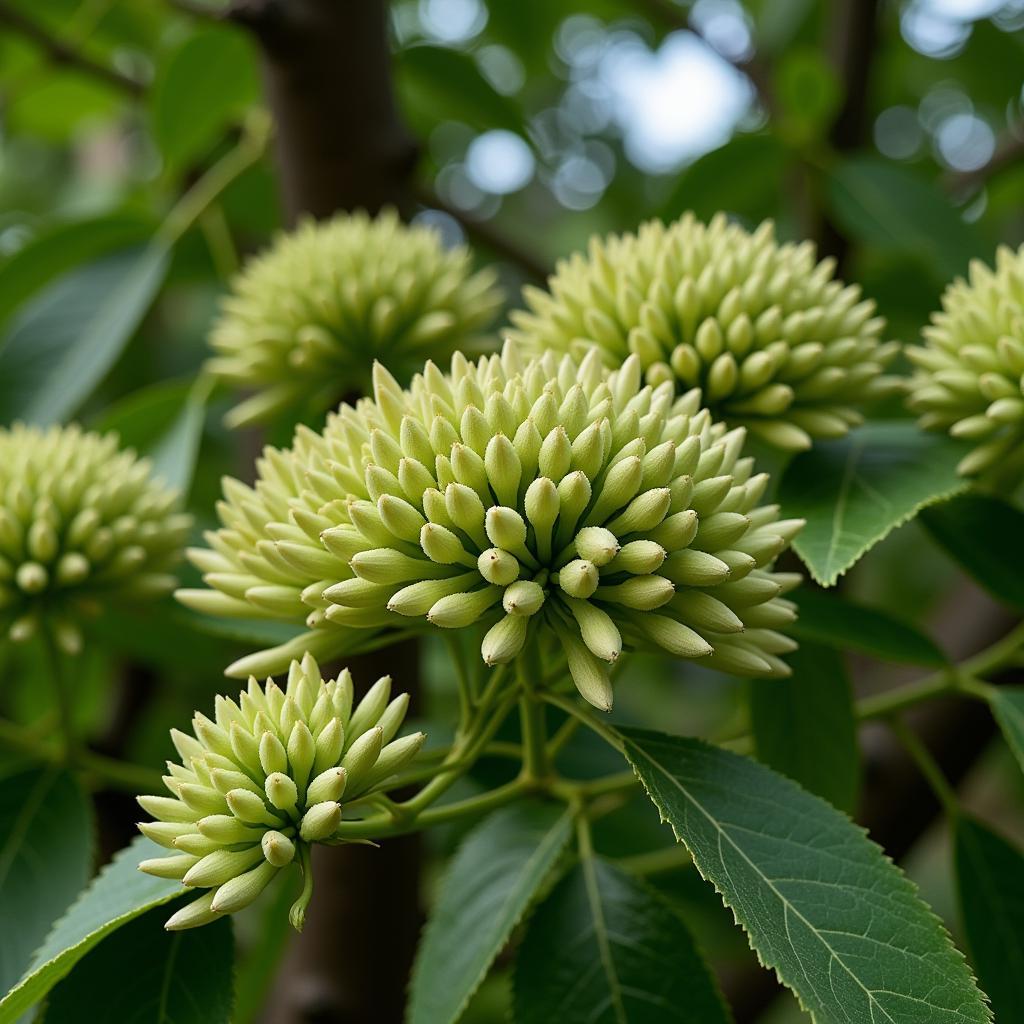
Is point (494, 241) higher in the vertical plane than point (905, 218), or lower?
higher

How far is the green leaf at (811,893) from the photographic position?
0.67 meters

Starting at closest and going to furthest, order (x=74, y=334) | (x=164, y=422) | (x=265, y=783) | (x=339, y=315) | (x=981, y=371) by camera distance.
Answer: (x=265, y=783) → (x=981, y=371) → (x=339, y=315) → (x=164, y=422) → (x=74, y=334)

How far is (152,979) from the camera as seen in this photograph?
82cm

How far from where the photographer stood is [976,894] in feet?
3.41

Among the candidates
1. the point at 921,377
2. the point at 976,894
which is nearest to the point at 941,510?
the point at 921,377

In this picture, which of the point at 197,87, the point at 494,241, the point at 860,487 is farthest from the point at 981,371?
the point at 197,87

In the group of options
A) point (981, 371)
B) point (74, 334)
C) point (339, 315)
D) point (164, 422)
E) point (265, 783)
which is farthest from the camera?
point (74, 334)

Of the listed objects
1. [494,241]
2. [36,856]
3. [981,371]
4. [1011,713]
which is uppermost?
[494,241]

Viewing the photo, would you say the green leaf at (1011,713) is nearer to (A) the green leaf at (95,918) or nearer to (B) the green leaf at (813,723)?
(B) the green leaf at (813,723)

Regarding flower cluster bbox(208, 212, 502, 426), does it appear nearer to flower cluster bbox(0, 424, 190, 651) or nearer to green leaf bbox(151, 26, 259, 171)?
flower cluster bbox(0, 424, 190, 651)

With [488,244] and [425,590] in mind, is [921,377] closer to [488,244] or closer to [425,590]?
[425,590]

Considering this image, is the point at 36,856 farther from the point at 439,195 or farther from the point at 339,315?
the point at 439,195

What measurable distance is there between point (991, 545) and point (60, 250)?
117 cm

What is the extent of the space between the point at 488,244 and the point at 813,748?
3.30ft
